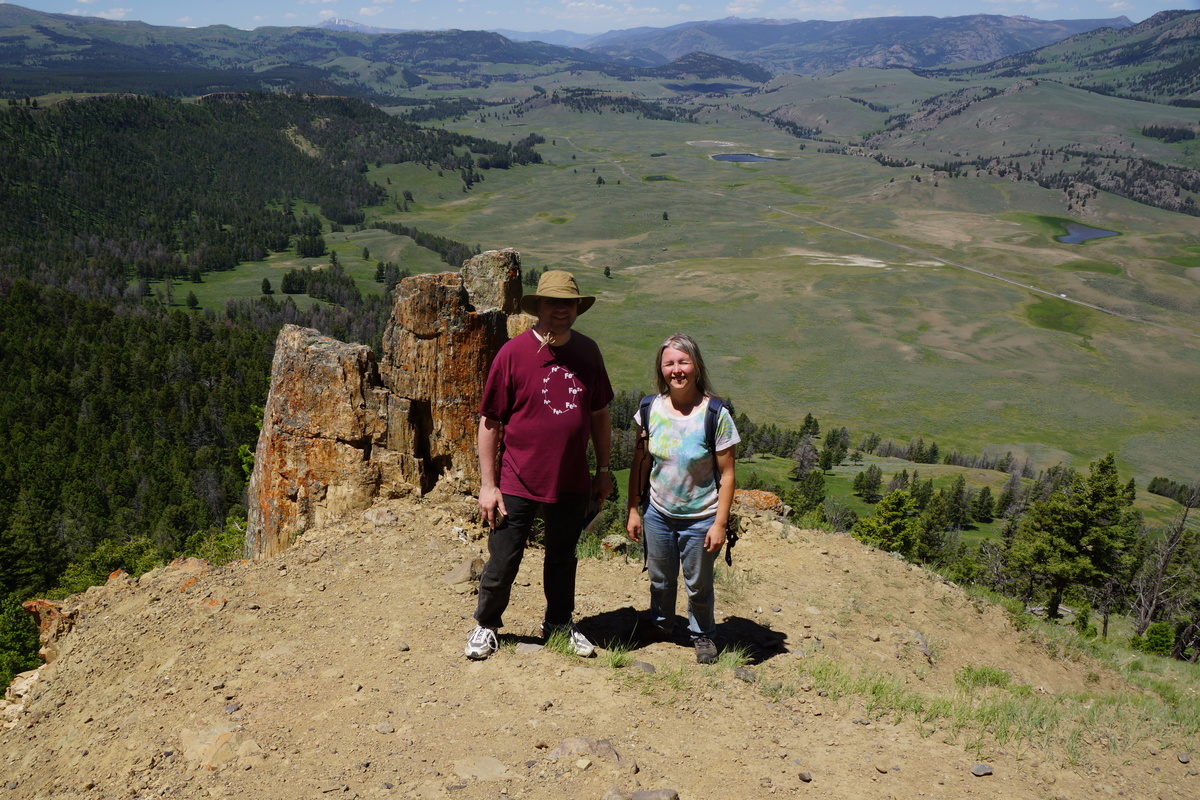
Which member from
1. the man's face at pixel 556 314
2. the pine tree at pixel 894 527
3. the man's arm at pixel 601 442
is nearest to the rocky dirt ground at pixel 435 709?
the man's arm at pixel 601 442

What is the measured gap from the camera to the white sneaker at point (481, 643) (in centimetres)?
766

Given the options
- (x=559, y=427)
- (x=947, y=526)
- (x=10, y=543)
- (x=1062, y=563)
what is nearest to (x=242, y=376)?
(x=10, y=543)

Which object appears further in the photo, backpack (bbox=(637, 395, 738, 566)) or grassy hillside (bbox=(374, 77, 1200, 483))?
grassy hillside (bbox=(374, 77, 1200, 483))

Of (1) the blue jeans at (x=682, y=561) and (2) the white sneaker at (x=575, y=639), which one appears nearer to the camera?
(1) the blue jeans at (x=682, y=561)

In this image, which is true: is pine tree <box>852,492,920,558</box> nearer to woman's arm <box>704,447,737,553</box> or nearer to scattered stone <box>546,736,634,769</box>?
woman's arm <box>704,447,737,553</box>

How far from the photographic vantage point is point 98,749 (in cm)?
690

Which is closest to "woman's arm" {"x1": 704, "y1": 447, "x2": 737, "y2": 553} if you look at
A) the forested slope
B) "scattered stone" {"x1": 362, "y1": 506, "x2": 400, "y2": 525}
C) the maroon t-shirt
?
the maroon t-shirt

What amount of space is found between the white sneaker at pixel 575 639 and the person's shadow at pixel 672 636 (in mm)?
471

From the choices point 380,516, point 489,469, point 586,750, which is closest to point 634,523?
point 489,469

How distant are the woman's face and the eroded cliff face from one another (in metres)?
5.69

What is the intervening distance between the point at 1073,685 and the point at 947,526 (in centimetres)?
6177

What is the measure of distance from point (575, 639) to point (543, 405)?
2860mm

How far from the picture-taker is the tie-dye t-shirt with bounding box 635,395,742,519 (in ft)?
23.4

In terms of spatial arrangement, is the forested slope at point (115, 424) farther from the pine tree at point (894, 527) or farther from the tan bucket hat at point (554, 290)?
the pine tree at point (894, 527)
